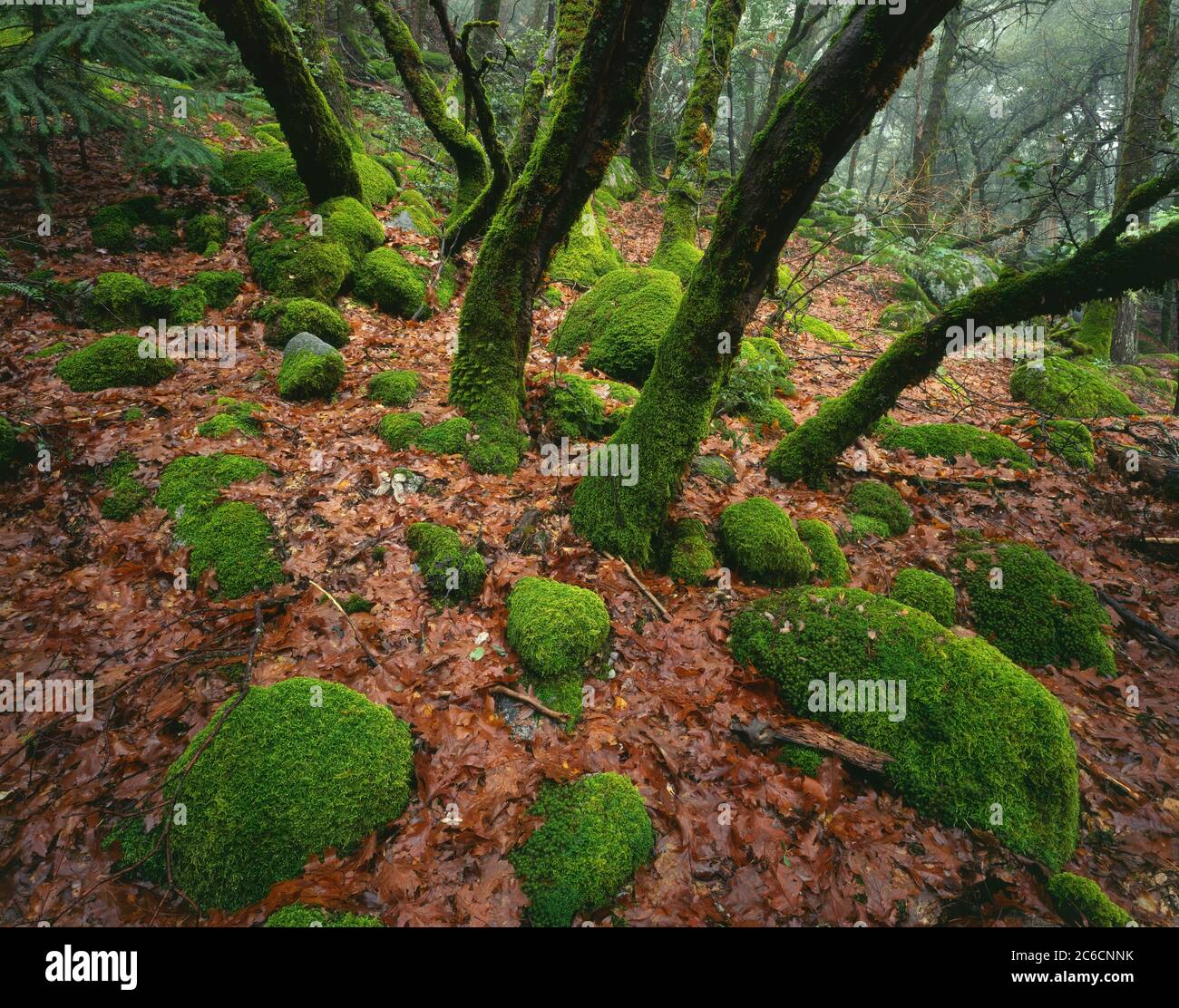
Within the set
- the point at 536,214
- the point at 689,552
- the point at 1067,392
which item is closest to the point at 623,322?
the point at 536,214

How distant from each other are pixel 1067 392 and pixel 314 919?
469 inches

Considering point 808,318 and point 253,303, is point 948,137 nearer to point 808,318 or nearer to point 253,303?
point 808,318

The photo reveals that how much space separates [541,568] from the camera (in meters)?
4.69

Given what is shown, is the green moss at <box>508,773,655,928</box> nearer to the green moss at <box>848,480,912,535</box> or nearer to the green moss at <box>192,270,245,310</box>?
the green moss at <box>848,480,912,535</box>

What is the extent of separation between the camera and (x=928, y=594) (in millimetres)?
4762

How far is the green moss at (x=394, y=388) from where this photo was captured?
6.34m

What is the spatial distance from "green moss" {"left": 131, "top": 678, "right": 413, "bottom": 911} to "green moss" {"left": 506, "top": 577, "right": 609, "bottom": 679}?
3.42ft

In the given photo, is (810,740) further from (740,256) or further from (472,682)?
(740,256)

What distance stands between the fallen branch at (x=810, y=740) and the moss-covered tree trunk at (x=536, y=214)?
11.5 feet

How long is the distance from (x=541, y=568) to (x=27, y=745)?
346 cm

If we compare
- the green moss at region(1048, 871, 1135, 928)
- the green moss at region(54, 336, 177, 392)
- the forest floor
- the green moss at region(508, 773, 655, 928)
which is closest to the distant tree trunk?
the forest floor

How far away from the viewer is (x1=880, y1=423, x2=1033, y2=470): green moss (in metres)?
6.69
